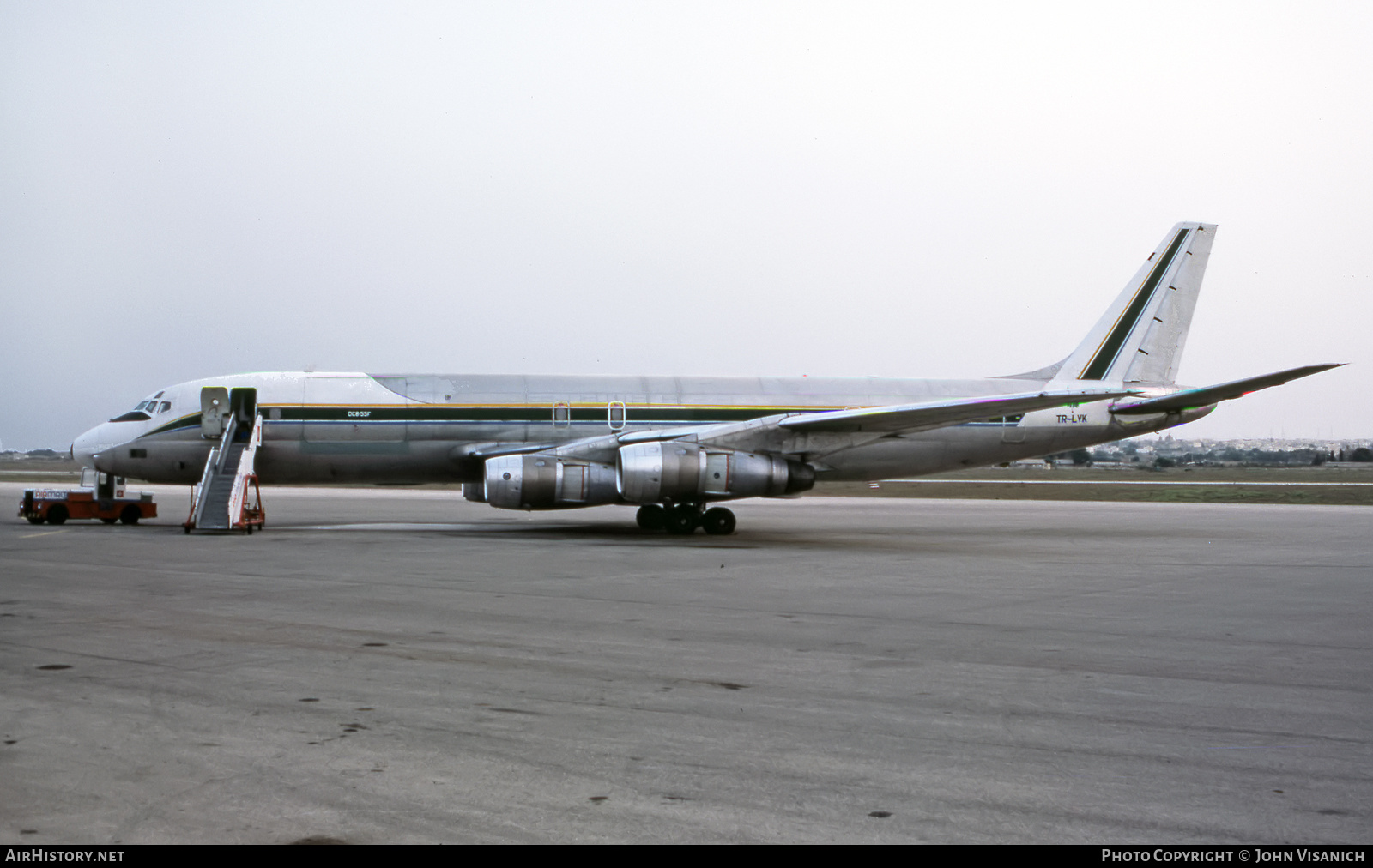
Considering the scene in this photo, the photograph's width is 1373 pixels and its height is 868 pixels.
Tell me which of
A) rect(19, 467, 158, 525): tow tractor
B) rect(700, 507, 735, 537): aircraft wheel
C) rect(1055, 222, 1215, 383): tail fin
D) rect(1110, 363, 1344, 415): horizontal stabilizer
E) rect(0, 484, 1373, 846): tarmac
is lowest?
rect(0, 484, 1373, 846): tarmac

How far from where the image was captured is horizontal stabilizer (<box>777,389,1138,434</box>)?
66.7 ft

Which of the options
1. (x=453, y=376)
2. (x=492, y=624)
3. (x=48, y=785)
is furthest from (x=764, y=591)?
(x=453, y=376)

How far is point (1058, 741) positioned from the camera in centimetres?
605

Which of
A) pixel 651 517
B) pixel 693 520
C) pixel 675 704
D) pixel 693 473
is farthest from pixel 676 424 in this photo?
pixel 675 704

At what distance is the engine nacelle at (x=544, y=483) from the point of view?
828 inches

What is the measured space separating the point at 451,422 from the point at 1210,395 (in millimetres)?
15624

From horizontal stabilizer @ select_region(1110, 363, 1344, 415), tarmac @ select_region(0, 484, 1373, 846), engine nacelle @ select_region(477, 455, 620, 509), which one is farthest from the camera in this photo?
engine nacelle @ select_region(477, 455, 620, 509)

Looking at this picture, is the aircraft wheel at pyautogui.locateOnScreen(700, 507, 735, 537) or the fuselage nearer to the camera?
the aircraft wheel at pyautogui.locateOnScreen(700, 507, 735, 537)

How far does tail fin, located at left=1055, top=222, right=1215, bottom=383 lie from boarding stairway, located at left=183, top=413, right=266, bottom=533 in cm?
1838

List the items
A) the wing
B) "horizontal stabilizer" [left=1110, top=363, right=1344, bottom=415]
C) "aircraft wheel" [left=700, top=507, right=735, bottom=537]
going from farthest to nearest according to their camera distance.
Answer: "aircraft wheel" [left=700, top=507, right=735, bottom=537] → the wing → "horizontal stabilizer" [left=1110, top=363, right=1344, bottom=415]

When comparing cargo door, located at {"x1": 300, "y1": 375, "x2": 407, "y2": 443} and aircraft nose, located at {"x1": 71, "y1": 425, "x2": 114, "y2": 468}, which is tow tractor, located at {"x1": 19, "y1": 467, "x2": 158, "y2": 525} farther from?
cargo door, located at {"x1": 300, "y1": 375, "x2": 407, "y2": 443}

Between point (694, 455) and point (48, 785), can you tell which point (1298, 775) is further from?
point (694, 455)

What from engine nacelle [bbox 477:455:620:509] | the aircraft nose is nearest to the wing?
engine nacelle [bbox 477:455:620:509]
